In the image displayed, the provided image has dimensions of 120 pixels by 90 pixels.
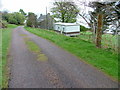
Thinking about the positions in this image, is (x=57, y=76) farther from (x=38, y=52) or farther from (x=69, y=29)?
(x=69, y=29)

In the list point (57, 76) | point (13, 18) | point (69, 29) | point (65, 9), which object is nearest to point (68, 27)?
point (69, 29)

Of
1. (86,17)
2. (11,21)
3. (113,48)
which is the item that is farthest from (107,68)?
(11,21)

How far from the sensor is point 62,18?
28.7 metres

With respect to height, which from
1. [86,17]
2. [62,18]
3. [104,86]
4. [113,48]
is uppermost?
[62,18]

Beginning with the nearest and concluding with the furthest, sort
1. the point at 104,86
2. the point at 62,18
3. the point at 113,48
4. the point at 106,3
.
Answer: the point at 104,86 → the point at 106,3 → the point at 113,48 → the point at 62,18

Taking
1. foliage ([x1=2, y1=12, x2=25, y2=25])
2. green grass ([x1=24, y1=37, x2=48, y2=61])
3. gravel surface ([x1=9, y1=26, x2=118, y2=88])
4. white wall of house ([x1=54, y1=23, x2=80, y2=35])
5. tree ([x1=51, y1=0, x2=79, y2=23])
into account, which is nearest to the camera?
gravel surface ([x1=9, y1=26, x2=118, y2=88])

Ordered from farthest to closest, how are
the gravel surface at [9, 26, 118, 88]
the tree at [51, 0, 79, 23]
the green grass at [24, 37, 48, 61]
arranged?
the tree at [51, 0, 79, 23]
the green grass at [24, 37, 48, 61]
the gravel surface at [9, 26, 118, 88]

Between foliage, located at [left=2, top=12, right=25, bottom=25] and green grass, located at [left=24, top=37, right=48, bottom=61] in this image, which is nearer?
green grass, located at [left=24, top=37, right=48, bottom=61]

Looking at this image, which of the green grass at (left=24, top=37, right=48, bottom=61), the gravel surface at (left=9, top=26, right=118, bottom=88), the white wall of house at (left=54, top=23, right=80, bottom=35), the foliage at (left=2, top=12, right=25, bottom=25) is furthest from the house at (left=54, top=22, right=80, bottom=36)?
the foliage at (left=2, top=12, right=25, bottom=25)

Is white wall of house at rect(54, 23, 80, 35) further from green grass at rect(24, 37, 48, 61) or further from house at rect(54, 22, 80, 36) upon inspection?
green grass at rect(24, 37, 48, 61)

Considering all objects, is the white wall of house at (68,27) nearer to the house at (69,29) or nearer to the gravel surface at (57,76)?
the house at (69,29)

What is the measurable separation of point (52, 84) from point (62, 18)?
26203 mm

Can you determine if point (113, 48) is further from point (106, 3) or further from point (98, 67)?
point (98, 67)

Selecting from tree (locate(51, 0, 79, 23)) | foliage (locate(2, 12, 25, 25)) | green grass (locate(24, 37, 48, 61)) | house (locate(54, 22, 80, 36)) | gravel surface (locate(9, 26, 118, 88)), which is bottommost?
gravel surface (locate(9, 26, 118, 88))
